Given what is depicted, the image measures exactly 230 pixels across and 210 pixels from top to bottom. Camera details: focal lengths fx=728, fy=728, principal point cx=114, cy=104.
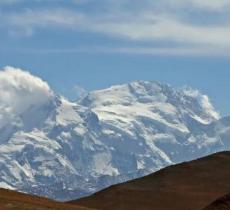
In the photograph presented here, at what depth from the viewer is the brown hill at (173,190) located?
124375 millimetres

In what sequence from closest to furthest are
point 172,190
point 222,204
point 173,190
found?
point 222,204, point 172,190, point 173,190

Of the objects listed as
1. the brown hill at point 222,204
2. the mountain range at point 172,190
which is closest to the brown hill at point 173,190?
the mountain range at point 172,190

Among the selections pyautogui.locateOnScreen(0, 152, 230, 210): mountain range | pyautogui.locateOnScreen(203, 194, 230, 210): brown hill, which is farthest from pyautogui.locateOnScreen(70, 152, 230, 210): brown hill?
pyautogui.locateOnScreen(203, 194, 230, 210): brown hill

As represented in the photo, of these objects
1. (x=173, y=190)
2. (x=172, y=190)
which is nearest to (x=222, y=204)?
(x=172, y=190)

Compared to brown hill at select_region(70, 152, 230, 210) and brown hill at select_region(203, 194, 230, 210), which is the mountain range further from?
brown hill at select_region(203, 194, 230, 210)

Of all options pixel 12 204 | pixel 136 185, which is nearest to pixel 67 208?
pixel 12 204

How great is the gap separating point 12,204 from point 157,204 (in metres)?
53.2

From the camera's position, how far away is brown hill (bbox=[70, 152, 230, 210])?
12438cm

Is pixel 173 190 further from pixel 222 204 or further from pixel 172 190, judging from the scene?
pixel 222 204

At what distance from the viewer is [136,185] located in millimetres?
137875

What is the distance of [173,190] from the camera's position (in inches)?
5320

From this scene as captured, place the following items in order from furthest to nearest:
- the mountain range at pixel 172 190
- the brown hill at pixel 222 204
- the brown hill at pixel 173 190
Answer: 1. the brown hill at pixel 173 190
2. the mountain range at pixel 172 190
3. the brown hill at pixel 222 204

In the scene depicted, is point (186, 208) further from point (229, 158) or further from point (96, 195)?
point (229, 158)

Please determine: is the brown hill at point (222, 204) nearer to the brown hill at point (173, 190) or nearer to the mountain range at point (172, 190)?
the mountain range at point (172, 190)
